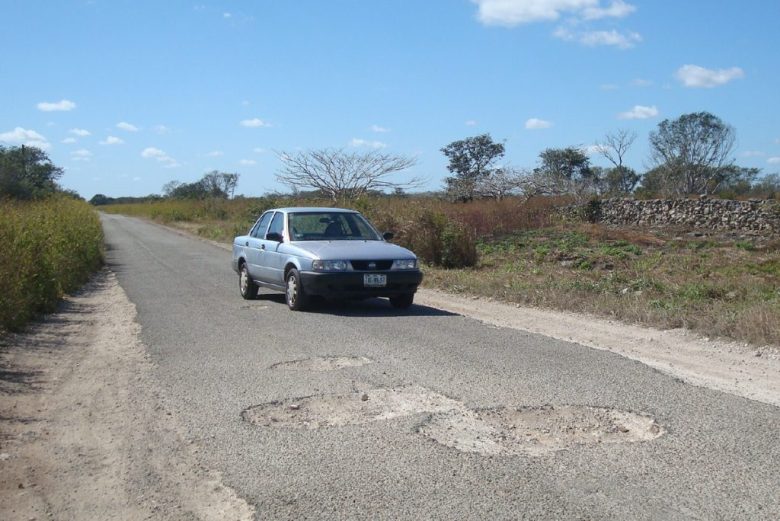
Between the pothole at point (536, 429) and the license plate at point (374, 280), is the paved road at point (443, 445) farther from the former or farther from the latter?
the license plate at point (374, 280)

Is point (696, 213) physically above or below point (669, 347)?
above

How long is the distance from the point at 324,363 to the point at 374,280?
348cm

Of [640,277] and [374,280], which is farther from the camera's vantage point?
[640,277]

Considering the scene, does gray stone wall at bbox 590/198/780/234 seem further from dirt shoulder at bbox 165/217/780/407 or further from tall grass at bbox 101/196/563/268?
dirt shoulder at bbox 165/217/780/407

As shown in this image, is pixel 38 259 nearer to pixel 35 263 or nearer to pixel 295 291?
pixel 35 263

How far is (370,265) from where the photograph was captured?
1095cm

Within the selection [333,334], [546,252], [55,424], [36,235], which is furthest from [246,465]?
[546,252]

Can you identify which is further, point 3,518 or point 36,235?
point 36,235

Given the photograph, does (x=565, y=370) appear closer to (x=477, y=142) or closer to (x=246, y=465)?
(x=246, y=465)

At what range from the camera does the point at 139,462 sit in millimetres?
4703

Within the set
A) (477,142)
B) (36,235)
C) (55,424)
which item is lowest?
(55,424)

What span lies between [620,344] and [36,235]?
31.1ft

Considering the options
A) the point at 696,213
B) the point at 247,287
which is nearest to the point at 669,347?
the point at 247,287

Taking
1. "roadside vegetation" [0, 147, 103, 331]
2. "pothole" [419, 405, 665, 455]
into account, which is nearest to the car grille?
"roadside vegetation" [0, 147, 103, 331]
